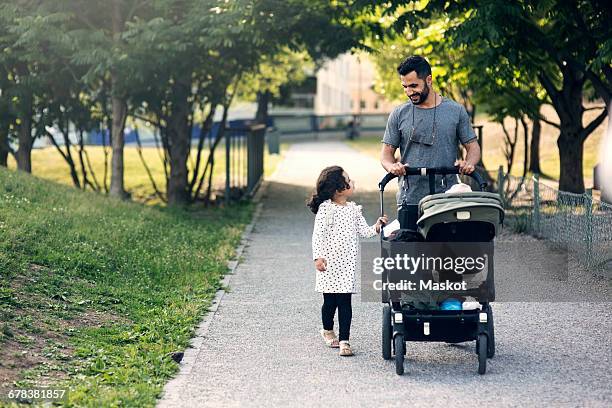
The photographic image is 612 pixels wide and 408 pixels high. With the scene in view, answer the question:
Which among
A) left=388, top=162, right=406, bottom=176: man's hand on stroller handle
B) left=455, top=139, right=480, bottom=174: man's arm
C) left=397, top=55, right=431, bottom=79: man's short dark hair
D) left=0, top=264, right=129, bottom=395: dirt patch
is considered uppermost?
left=397, top=55, right=431, bottom=79: man's short dark hair

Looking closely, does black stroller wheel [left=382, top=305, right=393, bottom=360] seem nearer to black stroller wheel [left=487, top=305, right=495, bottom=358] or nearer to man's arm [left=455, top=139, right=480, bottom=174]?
black stroller wheel [left=487, top=305, right=495, bottom=358]

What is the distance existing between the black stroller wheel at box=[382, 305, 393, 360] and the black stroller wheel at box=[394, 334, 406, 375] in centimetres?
24

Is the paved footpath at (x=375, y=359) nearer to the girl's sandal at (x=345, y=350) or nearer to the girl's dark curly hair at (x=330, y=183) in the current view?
the girl's sandal at (x=345, y=350)

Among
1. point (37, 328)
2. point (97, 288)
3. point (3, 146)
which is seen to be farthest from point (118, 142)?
point (37, 328)

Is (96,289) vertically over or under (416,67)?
under

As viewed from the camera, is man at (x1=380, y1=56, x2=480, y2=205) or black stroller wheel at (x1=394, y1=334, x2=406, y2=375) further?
man at (x1=380, y1=56, x2=480, y2=205)

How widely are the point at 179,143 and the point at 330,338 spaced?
13.1 m

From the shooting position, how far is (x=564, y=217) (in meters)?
13.3

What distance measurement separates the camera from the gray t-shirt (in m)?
7.75

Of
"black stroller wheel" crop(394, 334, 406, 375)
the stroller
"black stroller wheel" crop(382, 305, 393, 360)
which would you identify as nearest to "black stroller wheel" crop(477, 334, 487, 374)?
the stroller

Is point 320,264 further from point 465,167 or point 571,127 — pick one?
point 571,127

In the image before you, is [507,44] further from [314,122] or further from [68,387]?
[314,122]

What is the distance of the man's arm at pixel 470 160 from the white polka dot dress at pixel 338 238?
0.81 meters

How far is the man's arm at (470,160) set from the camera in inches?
291
